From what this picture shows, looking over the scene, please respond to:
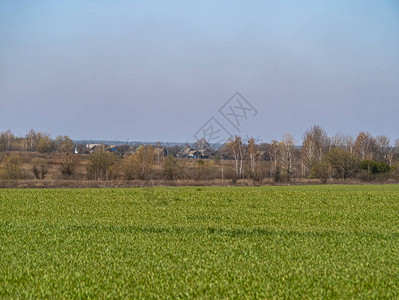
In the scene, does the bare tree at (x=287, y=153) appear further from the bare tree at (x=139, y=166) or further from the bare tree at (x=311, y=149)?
the bare tree at (x=139, y=166)

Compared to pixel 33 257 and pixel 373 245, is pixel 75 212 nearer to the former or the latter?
pixel 33 257

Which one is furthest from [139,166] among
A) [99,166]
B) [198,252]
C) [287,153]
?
[198,252]

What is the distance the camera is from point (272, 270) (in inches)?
410

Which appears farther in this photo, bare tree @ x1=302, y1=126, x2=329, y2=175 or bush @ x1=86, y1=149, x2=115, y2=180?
bare tree @ x1=302, y1=126, x2=329, y2=175

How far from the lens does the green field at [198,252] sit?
354 inches

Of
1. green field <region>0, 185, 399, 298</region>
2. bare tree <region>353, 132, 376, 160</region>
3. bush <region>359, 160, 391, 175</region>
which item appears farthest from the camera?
bare tree <region>353, 132, 376, 160</region>

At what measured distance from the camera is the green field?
9000mm

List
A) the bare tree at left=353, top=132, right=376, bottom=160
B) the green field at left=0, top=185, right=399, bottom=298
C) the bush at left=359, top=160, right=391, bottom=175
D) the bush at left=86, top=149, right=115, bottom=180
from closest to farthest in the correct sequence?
the green field at left=0, top=185, right=399, bottom=298 < the bush at left=86, top=149, right=115, bottom=180 < the bush at left=359, top=160, right=391, bottom=175 < the bare tree at left=353, top=132, right=376, bottom=160

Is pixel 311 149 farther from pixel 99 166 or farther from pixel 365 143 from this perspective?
pixel 99 166

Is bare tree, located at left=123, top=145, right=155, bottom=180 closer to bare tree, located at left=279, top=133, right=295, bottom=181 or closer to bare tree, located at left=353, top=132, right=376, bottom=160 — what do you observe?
bare tree, located at left=279, top=133, right=295, bottom=181

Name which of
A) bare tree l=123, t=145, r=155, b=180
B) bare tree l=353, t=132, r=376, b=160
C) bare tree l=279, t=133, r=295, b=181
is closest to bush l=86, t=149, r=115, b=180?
bare tree l=123, t=145, r=155, b=180

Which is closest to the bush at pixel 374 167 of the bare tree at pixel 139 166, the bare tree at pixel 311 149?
the bare tree at pixel 311 149

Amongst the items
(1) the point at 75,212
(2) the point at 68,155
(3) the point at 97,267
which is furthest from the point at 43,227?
(2) the point at 68,155

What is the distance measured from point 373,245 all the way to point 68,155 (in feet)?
183
